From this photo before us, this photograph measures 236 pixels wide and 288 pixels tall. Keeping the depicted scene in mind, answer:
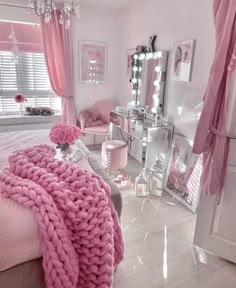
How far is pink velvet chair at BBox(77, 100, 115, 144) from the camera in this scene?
3641mm

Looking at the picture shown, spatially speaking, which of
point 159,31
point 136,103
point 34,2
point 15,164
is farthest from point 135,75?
point 15,164

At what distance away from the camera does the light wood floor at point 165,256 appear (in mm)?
1534

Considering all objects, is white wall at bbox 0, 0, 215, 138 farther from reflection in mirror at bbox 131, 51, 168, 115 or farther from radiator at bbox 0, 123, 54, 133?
radiator at bbox 0, 123, 54, 133

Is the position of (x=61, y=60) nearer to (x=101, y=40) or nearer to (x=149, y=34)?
(x=101, y=40)

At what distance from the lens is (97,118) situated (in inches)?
156

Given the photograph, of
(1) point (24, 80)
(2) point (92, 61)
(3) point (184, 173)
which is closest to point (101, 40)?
(2) point (92, 61)

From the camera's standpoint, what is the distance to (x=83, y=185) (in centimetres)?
112

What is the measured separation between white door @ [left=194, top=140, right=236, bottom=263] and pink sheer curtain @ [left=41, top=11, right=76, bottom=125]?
9.00 ft

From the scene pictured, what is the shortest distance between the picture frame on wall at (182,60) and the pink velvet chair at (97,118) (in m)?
1.46

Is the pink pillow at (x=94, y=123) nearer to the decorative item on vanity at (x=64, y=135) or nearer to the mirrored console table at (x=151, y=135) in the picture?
the mirrored console table at (x=151, y=135)

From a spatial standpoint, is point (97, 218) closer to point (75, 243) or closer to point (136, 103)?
point (75, 243)

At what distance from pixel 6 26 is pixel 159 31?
231cm

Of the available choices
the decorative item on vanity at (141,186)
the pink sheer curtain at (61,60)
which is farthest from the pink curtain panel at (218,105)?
the pink sheer curtain at (61,60)

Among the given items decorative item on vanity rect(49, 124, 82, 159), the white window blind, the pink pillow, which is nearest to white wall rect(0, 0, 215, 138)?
the pink pillow
